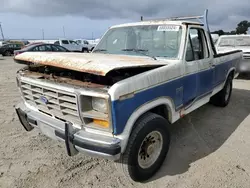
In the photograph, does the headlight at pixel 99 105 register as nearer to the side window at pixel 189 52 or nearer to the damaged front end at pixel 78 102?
A: the damaged front end at pixel 78 102

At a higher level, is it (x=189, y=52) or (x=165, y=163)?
(x=189, y=52)

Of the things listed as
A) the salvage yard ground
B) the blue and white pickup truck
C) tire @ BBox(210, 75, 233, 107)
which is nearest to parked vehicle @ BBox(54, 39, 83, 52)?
tire @ BBox(210, 75, 233, 107)

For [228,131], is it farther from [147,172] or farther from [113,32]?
[113,32]

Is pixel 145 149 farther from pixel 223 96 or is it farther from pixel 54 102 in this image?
pixel 223 96

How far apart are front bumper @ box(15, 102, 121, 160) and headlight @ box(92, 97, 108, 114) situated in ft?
0.87

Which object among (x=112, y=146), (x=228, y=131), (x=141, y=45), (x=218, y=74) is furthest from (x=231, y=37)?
(x=112, y=146)

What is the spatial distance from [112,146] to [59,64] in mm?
1081

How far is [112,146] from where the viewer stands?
6.91 ft

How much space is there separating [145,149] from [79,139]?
90 cm

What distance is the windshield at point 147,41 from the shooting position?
325cm

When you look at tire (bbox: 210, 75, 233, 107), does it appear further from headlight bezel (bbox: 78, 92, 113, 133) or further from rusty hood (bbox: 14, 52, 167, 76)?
headlight bezel (bbox: 78, 92, 113, 133)

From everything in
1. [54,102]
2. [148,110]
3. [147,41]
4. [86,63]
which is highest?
[147,41]

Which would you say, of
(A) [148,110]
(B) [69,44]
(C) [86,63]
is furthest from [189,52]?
(B) [69,44]

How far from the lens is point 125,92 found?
6.95 feet
